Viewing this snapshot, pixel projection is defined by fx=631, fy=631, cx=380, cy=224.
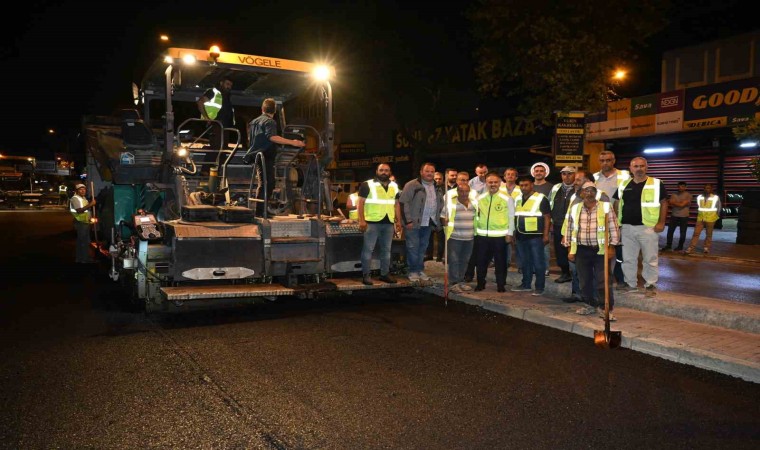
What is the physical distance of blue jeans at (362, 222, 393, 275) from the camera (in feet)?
27.3

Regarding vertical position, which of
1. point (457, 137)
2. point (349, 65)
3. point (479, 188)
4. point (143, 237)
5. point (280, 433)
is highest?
point (349, 65)

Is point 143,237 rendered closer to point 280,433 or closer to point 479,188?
point 280,433

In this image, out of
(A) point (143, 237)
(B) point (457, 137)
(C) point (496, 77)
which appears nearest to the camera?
(A) point (143, 237)

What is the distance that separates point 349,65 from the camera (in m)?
22.0

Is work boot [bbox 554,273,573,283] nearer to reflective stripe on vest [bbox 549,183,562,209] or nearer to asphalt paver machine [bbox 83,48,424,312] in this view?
reflective stripe on vest [bbox 549,183,562,209]

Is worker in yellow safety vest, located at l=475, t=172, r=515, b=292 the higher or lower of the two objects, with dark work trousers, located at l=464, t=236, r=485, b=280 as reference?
higher

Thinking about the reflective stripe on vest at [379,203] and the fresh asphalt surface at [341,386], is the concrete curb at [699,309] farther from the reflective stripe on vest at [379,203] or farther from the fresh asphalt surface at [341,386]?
the reflective stripe on vest at [379,203]

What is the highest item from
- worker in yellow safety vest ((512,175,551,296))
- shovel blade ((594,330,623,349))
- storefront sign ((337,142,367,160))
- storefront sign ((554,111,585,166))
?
storefront sign ((337,142,367,160))

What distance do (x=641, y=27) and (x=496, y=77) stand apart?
368 centimetres

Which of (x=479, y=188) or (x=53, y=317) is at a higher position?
(x=479, y=188)

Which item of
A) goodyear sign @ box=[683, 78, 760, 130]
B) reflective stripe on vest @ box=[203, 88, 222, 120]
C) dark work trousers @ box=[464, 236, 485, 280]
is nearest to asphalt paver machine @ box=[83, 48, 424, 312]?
reflective stripe on vest @ box=[203, 88, 222, 120]

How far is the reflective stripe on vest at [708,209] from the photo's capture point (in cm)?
1392

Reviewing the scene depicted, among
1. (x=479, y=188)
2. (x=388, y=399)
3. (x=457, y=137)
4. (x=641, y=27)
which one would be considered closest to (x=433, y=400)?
(x=388, y=399)

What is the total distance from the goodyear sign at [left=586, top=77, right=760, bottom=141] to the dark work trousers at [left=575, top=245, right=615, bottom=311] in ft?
29.0
